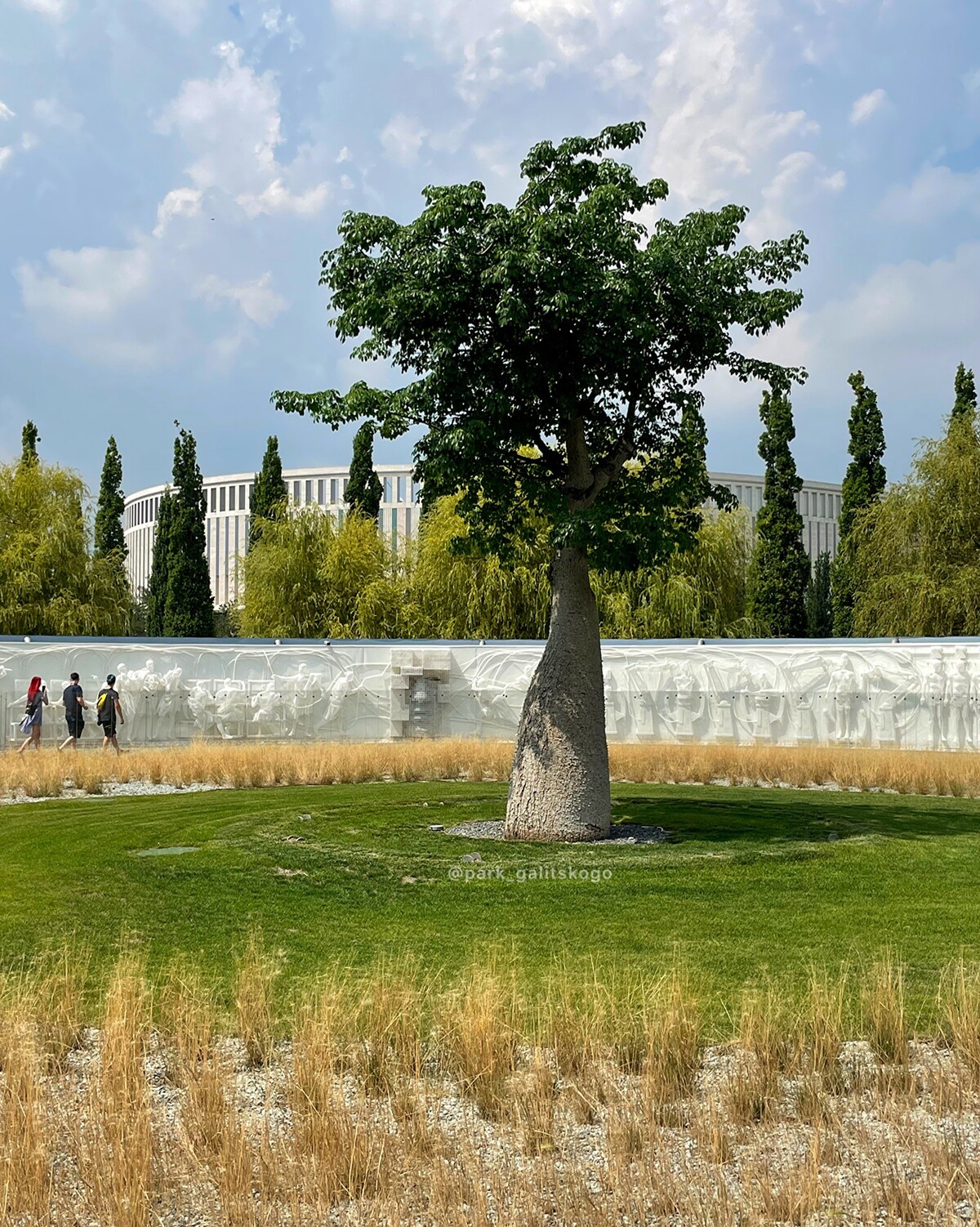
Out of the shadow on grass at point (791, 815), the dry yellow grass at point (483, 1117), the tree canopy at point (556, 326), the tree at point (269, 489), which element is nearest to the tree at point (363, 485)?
the tree at point (269, 489)

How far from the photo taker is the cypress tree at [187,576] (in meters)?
42.4

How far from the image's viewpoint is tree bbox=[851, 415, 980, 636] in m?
31.1

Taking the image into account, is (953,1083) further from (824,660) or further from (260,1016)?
(824,660)

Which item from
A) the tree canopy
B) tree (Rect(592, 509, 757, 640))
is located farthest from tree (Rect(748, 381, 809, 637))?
the tree canopy

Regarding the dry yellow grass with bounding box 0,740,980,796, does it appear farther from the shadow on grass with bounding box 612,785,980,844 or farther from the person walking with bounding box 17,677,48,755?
the person walking with bounding box 17,677,48,755

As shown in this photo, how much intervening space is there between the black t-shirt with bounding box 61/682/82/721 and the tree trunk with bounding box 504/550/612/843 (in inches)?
521

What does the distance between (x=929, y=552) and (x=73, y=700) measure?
2091 cm

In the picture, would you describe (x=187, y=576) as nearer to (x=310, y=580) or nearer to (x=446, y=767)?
(x=310, y=580)

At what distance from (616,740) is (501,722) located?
2.50 metres

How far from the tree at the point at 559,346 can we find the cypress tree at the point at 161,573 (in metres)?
31.8

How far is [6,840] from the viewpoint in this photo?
12.7 meters

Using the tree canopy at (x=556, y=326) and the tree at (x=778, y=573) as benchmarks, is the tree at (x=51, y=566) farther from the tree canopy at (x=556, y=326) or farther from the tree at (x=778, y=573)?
the tree canopy at (x=556, y=326)

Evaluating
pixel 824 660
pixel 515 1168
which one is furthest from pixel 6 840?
pixel 824 660

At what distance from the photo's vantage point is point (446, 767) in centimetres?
1969
